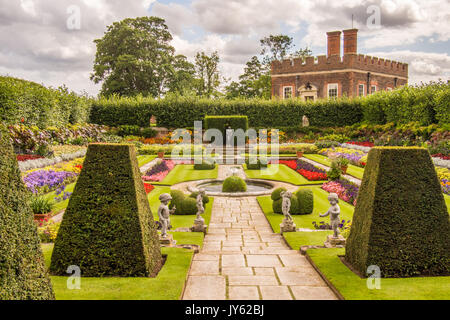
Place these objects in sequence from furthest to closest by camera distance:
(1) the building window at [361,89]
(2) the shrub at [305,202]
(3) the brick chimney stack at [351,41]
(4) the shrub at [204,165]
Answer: (1) the building window at [361,89] < (3) the brick chimney stack at [351,41] < (4) the shrub at [204,165] < (2) the shrub at [305,202]

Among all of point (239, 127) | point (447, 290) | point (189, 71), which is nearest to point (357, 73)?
point (239, 127)

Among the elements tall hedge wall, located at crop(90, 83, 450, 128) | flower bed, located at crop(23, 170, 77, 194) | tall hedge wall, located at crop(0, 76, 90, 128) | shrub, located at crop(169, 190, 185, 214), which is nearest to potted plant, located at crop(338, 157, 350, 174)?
shrub, located at crop(169, 190, 185, 214)

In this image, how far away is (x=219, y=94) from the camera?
46.8 metres

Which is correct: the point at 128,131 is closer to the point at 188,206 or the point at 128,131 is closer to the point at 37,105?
the point at 37,105

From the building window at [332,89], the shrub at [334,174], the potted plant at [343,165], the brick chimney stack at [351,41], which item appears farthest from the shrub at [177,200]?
the brick chimney stack at [351,41]

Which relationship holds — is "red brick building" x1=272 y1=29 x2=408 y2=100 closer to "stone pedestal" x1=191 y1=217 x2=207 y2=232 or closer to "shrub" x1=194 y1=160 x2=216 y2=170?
"shrub" x1=194 y1=160 x2=216 y2=170

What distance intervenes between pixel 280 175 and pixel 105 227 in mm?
12212

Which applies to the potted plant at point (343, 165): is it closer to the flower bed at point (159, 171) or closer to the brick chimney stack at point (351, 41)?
the flower bed at point (159, 171)

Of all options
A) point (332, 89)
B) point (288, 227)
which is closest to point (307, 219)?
point (288, 227)

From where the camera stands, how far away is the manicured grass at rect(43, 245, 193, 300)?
3.90 m

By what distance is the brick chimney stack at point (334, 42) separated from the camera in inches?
1351

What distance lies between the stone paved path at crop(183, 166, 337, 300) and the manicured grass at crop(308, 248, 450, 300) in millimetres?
190

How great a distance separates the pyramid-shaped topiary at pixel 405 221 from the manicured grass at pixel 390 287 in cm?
16
